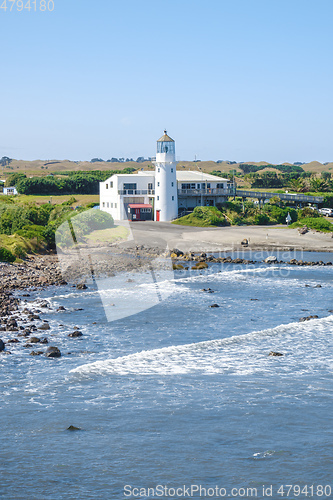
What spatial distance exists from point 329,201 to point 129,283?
170 feet

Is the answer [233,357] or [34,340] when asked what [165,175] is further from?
[233,357]

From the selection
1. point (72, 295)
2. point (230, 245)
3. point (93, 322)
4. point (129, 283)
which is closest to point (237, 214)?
point (230, 245)

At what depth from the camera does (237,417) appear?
17.2m

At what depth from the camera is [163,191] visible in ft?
227

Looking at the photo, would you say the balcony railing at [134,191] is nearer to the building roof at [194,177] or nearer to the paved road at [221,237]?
the building roof at [194,177]

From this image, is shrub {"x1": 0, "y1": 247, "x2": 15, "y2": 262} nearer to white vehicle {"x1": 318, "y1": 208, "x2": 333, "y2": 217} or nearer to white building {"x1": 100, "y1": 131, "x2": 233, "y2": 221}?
white building {"x1": 100, "y1": 131, "x2": 233, "y2": 221}

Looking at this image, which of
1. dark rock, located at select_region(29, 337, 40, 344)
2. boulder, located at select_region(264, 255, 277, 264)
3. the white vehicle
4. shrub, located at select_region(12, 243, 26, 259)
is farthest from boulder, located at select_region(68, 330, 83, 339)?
the white vehicle

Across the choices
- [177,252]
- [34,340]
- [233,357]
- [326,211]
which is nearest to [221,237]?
[177,252]

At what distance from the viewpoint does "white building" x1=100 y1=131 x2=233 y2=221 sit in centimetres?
6925

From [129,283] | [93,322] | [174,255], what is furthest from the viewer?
[174,255]

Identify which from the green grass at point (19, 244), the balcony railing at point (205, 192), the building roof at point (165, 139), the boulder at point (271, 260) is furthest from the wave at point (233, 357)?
the balcony railing at point (205, 192)

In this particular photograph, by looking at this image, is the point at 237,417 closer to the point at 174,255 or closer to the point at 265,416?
the point at 265,416

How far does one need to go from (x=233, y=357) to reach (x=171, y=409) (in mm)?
5985

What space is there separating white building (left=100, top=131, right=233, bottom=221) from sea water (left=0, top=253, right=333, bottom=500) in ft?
132
